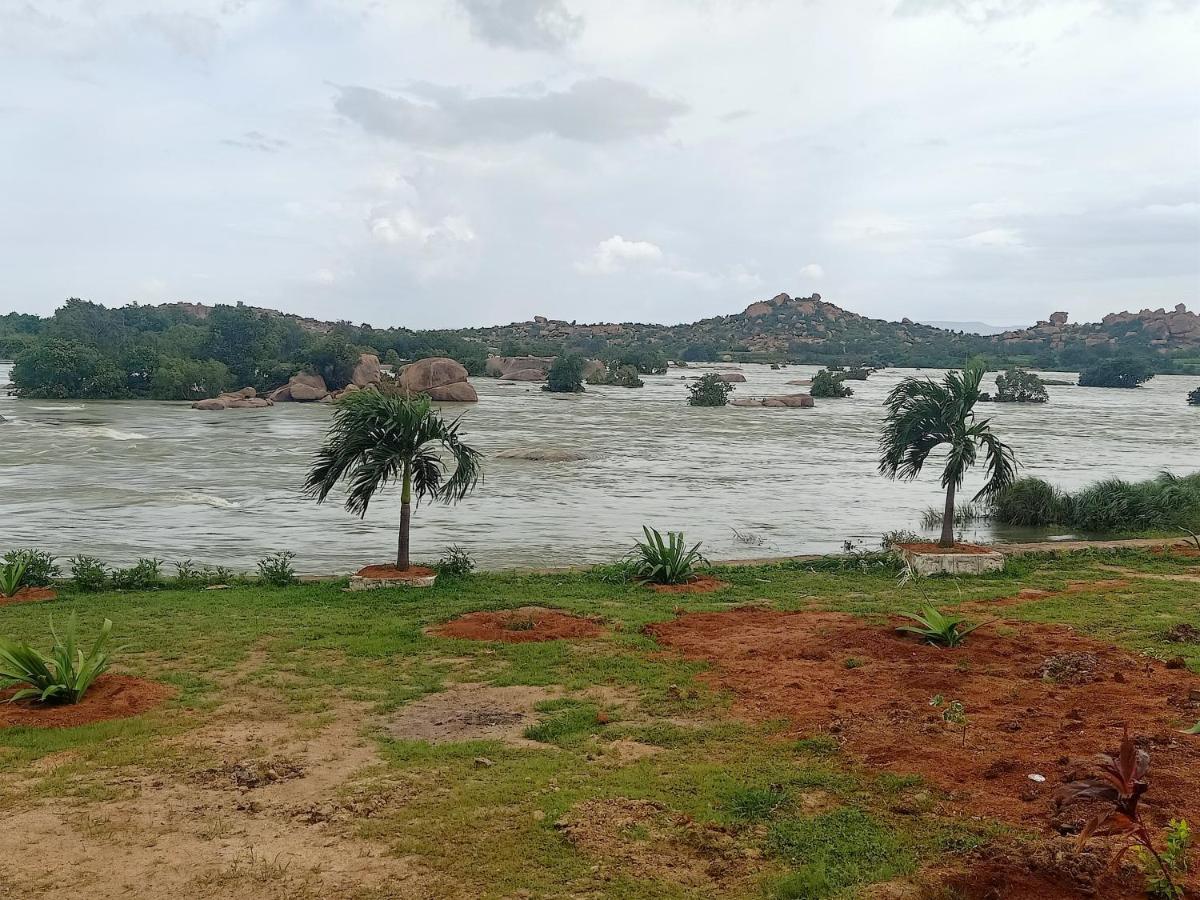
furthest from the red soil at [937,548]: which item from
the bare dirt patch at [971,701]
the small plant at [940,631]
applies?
the small plant at [940,631]

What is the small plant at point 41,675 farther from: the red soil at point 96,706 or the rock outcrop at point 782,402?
the rock outcrop at point 782,402

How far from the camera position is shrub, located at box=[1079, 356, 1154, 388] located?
10125 cm

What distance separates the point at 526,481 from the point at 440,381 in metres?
39.8

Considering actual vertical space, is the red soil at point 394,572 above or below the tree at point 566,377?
below

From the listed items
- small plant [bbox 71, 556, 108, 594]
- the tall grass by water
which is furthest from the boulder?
small plant [bbox 71, 556, 108, 594]

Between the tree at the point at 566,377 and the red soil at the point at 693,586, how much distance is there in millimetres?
67007

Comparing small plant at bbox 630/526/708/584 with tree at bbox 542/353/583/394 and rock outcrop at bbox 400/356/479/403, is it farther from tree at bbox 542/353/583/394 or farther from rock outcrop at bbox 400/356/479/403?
tree at bbox 542/353/583/394

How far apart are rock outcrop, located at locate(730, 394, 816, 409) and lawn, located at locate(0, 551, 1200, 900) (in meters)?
57.7

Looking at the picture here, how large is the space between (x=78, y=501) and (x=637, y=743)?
2369cm

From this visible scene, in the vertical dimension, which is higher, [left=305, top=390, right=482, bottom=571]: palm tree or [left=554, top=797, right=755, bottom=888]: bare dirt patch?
[left=305, top=390, right=482, bottom=571]: palm tree

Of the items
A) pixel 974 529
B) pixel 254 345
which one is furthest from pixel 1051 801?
pixel 254 345

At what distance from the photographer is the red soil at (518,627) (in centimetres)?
1056

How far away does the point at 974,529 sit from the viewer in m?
22.9

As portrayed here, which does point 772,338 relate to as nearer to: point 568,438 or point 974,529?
point 568,438
